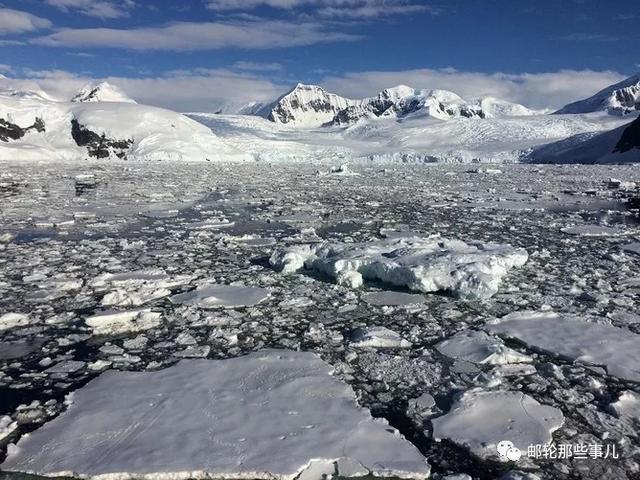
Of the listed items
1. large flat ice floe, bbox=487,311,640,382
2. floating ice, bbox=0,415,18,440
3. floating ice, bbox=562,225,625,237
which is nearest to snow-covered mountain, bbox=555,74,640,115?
floating ice, bbox=562,225,625,237

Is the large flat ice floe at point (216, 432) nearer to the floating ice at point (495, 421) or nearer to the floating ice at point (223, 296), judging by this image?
the floating ice at point (495, 421)

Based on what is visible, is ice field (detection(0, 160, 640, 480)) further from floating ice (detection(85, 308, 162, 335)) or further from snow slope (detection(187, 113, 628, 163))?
snow slope (detection(187, 113, 628, 163))

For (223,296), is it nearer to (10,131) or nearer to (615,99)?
(10,131)

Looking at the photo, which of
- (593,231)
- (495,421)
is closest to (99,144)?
(593,231)

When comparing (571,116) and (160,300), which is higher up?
(571,116)

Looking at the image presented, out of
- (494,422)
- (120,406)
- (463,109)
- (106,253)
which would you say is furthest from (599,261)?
(463,109)

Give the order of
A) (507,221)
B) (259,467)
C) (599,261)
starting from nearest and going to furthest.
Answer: (259,467) < (599,261) < (507,221)

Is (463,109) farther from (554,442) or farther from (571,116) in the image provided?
(554,442)
